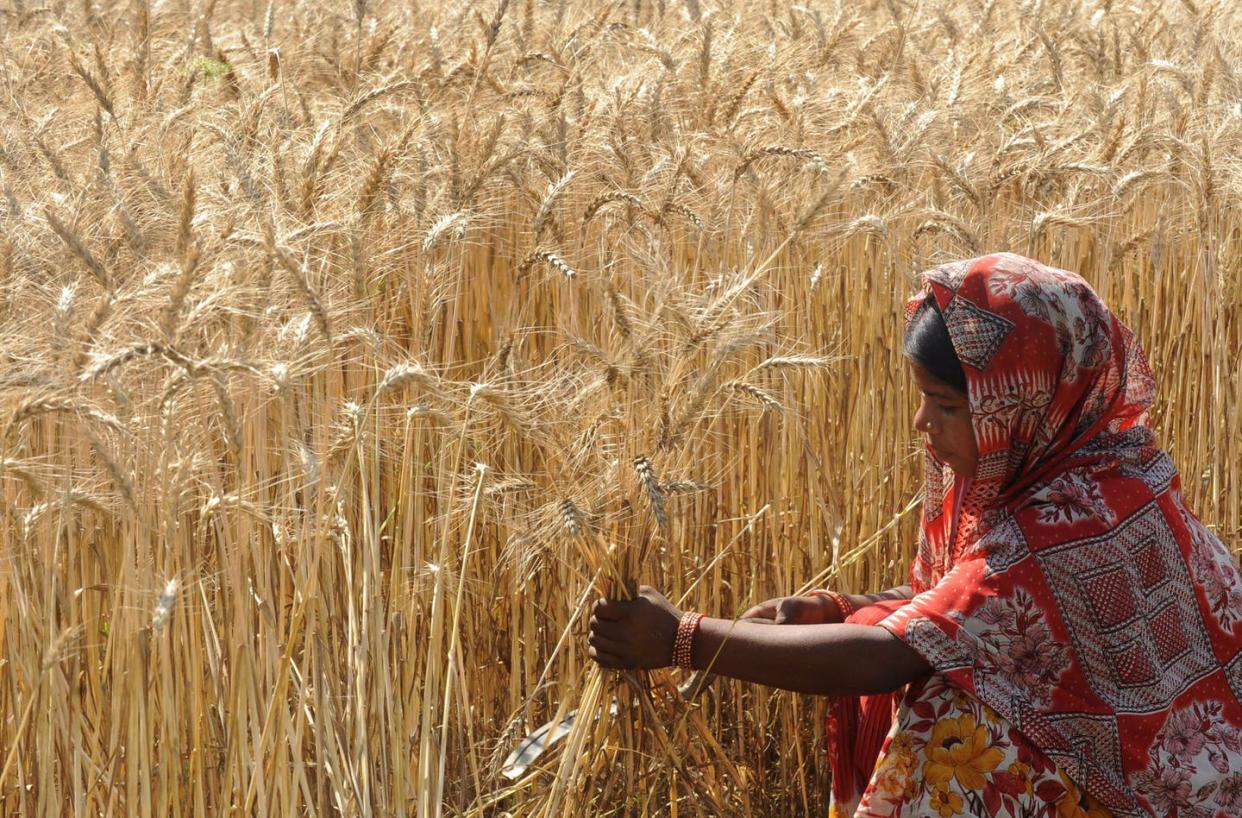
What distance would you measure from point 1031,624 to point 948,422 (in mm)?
285

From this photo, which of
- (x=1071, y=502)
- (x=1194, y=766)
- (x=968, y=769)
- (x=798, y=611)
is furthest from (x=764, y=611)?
(x=1194, y=766)

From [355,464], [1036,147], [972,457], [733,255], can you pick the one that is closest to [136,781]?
[355,464]

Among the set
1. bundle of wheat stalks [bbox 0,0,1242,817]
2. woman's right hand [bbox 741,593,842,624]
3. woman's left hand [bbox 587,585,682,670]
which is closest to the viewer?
bundle of wheat stalks [bbox 0,0,1242,817]

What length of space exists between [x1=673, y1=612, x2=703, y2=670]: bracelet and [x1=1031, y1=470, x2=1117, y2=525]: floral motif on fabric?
0.48 metres

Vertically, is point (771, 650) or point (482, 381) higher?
point (482, 381)

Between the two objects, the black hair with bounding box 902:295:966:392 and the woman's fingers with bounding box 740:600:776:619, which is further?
the woman's fingers with bounding box 740:600:776:619

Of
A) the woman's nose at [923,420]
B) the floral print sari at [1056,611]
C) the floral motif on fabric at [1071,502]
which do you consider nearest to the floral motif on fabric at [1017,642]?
the floral print sari at [1056,611]

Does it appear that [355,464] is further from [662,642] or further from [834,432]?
[834,432]

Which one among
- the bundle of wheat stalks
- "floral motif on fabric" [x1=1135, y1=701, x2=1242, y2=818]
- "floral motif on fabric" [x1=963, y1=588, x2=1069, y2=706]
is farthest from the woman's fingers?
"floral motif on fabric" [x1=1135, y1=701, x2=1242, y2=818]

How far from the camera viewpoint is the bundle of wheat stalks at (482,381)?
1.61m

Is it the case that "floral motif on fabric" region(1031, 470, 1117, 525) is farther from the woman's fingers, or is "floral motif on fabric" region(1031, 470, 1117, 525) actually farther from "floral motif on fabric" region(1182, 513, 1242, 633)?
the woman's fingers

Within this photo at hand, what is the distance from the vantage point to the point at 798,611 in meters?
2.06

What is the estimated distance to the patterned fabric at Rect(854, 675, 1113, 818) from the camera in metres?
1.84

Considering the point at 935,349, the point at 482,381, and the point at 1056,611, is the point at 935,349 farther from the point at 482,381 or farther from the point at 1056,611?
the point at 482,381
